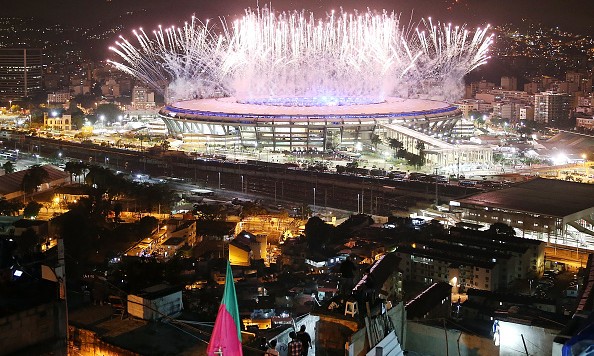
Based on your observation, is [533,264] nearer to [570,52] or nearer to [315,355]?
[315,355]

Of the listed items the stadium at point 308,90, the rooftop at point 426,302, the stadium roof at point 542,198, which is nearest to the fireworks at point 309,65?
the stadium at point 308,90

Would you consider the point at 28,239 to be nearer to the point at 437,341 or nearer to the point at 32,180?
the point at 32,180

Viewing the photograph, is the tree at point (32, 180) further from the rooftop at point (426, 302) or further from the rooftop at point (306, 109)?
the rooftop at point (426, 302)

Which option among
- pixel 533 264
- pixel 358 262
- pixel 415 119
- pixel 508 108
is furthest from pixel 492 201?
pixel 508 108

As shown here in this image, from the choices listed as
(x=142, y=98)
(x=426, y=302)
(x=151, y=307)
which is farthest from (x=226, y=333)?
(x=142, y=98)

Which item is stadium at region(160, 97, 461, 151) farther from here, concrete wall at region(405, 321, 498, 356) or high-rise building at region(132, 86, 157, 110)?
concrete wall at region(405, 321, 498, 356)
